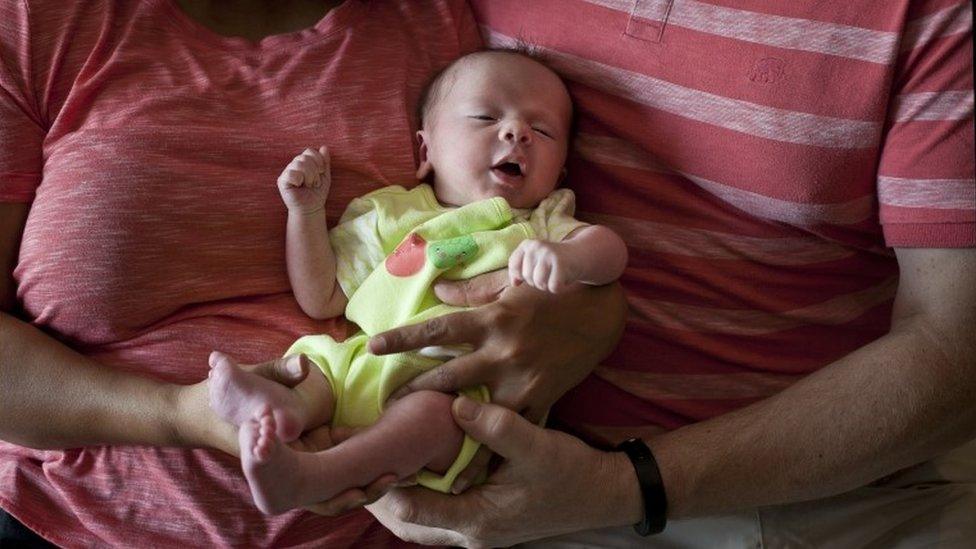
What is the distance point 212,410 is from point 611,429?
656 millimetres

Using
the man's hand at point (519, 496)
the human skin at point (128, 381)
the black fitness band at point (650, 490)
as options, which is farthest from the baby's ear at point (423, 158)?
the black fitness band at point (650, 490)

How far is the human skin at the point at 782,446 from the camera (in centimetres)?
133

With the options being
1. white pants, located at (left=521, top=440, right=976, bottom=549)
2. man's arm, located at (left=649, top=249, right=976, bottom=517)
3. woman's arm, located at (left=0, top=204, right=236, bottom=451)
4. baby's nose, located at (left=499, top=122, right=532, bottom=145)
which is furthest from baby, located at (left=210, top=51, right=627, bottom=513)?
white pants, located at (left=521, top=440, right=976, bottom=549)

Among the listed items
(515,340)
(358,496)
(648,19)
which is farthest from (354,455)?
(648,19)

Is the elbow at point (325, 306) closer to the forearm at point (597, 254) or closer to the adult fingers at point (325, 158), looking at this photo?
the adult fingers at point (325, 158)

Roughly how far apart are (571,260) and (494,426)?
0.25 meters

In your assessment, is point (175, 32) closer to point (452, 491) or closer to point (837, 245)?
point (452, 491)

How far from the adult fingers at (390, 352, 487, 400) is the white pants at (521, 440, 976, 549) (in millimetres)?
449

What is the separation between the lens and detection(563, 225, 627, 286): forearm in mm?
1250

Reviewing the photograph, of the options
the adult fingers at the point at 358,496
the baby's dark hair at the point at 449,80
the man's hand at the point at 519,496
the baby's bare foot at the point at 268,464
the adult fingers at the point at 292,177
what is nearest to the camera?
the baby's bare foot at the point at 268,464

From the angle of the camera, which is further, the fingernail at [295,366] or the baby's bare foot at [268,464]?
the fingernail at [295,366]

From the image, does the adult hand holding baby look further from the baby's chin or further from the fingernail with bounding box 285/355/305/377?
the baby's chin

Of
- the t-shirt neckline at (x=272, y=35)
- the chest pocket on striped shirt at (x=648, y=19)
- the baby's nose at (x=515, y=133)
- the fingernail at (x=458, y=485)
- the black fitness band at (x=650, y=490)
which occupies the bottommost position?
the black fitness band at (x=650, y=490)

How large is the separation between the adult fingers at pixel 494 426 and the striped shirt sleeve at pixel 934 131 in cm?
62
